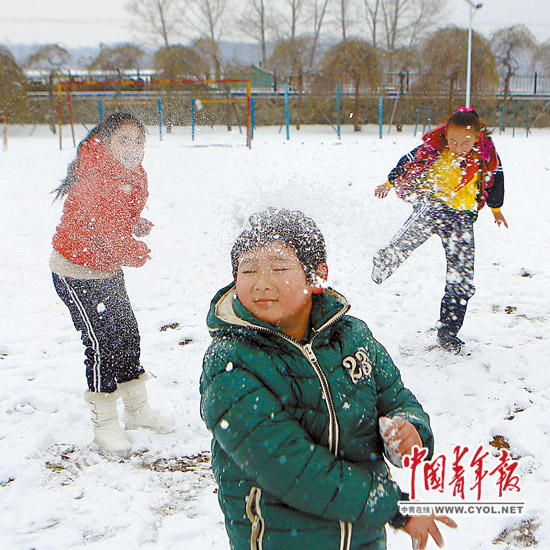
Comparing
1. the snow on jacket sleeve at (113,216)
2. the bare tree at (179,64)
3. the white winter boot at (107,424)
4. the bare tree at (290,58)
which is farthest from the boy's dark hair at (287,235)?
the bare tree at (290,58)

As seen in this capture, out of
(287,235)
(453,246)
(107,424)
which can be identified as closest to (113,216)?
(107,424)

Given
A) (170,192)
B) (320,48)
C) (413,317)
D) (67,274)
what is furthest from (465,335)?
(320,48)

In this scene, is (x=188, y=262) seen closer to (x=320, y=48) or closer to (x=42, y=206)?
(x=42, y=206)

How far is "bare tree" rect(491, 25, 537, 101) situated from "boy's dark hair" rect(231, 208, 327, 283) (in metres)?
24.5

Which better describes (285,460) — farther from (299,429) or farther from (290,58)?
(290,58)

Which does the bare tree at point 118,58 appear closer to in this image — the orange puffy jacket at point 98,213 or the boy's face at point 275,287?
the orange puffy jacket at point 98,213

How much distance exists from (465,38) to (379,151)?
11.6m

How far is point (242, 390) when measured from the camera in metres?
1.14

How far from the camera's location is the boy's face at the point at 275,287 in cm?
124

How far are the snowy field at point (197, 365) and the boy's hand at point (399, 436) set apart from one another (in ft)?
2.05

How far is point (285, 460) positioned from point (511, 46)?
1032 inches

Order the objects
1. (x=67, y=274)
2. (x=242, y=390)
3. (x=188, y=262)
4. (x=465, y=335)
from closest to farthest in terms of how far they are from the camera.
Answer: (x=242, y=390)
(x=67, y=274)
(x=465, y=335)
(x=188, y=262)

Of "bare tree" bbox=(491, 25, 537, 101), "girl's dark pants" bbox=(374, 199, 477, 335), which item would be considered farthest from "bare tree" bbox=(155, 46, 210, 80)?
"girl's dark pants" bbox=(374, 199, 477, 335)

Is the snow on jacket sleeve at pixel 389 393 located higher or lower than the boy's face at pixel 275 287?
lower
